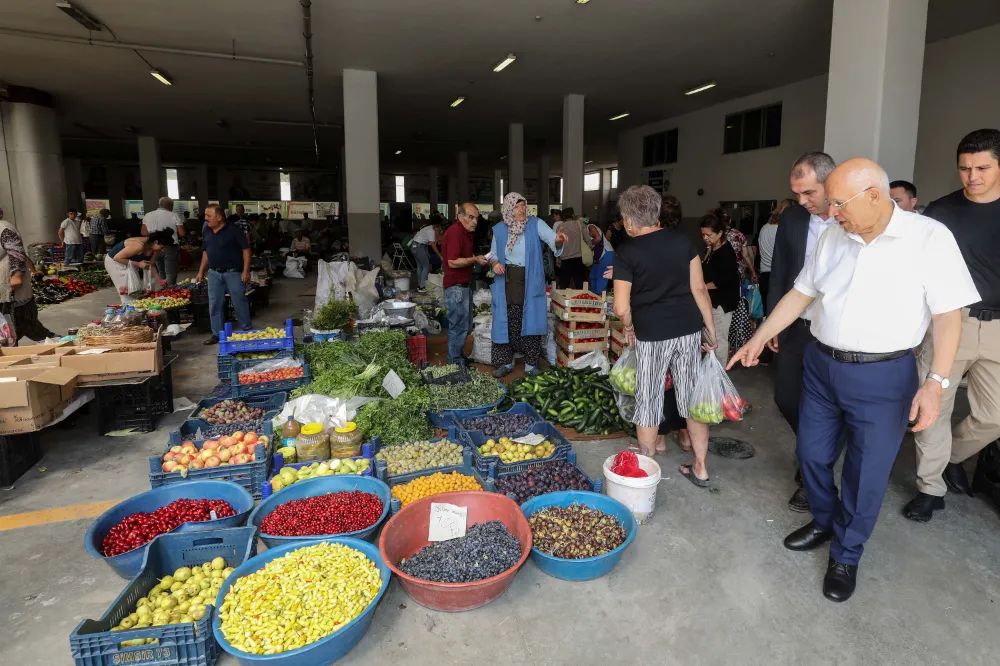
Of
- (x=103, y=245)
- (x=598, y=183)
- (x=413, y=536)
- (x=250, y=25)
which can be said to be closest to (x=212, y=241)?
(x=250, y=25)

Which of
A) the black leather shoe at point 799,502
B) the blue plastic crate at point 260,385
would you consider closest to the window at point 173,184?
the blue plastic crate at point 260,385

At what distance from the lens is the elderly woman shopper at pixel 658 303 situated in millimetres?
3195

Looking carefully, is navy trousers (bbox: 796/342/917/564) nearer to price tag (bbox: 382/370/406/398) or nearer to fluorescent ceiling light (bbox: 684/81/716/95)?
price tag (bbox: 382/370/406/398)

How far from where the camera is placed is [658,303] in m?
3.24

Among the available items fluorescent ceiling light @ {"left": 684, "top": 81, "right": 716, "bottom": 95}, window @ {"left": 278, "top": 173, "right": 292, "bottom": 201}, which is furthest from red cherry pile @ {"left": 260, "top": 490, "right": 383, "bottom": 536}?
window @ {"left": 278, "top": 173, "right": 292, "bottom": 201}

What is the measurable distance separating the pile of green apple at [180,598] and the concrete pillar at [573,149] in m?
11.5

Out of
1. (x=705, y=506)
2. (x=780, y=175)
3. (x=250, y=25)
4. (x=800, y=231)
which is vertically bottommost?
(x=705, y=506)

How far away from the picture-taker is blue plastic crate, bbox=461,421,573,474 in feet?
10.8

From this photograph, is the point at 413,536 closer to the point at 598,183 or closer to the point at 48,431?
the point at 48,431

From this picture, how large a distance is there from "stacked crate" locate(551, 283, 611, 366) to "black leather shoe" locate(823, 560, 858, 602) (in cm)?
305

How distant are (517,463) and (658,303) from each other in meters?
1.20

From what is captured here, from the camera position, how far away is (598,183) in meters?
29.9

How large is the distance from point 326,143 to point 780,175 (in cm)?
1558

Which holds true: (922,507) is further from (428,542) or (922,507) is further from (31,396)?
(31,396)
